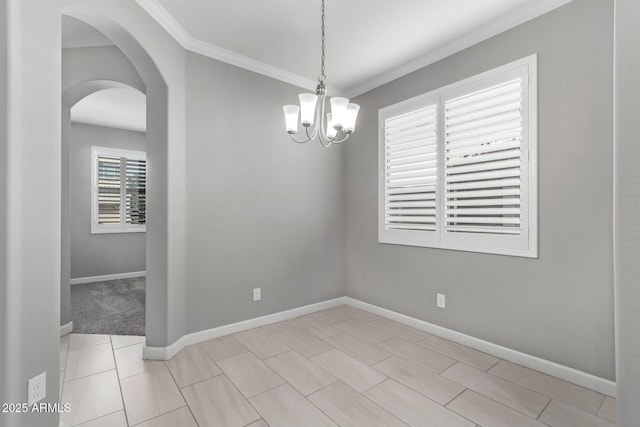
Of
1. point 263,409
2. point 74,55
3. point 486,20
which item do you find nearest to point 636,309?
point 263,409

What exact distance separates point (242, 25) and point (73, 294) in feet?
14.6

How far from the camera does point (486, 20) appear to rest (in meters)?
2.36

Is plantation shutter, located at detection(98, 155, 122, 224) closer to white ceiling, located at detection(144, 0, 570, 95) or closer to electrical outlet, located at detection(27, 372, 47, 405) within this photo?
white ceiling, located at detection(144, 0, 570, 95)

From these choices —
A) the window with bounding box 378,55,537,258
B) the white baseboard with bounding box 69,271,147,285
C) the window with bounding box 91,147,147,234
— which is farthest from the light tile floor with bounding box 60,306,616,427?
the window with bounding box 91,147,147,234

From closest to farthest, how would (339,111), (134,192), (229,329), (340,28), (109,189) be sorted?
1. (339,111)
2. (340,28)
3. (229,329)
4. (109,189)
5. (134,192)

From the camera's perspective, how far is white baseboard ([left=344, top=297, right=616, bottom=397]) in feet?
6.38

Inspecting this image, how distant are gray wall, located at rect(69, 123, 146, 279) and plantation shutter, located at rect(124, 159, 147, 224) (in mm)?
325

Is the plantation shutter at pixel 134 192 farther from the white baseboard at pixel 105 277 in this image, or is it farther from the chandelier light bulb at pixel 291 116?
the chandelier light bulb at pixel 291 116

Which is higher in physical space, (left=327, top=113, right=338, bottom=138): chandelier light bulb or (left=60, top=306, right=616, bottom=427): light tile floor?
(left=327, top=113, right=338, bottom=138): chandelier light bulb

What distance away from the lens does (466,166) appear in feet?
8.55

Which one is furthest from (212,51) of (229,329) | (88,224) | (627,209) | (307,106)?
(88,224)

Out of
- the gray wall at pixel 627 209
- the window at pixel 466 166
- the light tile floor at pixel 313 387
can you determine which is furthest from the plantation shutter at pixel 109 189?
the gray wall at pixel 627 209

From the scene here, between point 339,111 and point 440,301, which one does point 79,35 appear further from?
point 440,301

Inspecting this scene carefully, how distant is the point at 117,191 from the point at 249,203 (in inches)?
157
